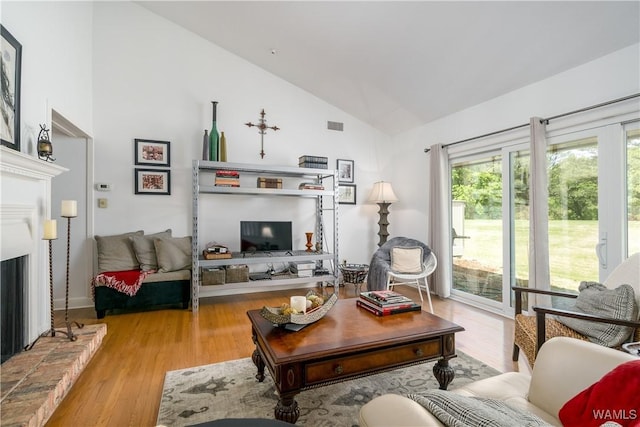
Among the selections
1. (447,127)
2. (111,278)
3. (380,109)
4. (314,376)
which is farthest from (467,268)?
(111,278)

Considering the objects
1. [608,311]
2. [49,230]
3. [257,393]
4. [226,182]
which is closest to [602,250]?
[608,311]

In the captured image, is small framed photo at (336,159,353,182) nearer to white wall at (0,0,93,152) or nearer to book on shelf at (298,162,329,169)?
book on shelf at (298,162,329,169)

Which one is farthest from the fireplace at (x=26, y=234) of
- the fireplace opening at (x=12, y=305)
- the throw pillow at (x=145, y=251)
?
the throw pillow at (x=145, y=251)

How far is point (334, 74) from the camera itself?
13.2ft

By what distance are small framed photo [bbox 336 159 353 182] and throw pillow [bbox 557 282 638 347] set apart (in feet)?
11.2

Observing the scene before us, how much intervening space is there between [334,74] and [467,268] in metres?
3.05

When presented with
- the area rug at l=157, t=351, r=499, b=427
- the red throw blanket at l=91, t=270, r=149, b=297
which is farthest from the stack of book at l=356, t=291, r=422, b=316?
the red throw blanket at l=91, t=270, r=149, b=297

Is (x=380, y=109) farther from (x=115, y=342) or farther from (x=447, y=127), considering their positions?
(x=115, y=342)

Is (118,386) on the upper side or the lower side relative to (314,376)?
lower

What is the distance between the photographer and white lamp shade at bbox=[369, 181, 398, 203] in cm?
463

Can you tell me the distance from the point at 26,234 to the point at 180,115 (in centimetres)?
230

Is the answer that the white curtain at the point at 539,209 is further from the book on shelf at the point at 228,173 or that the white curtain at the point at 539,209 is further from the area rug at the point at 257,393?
the book on shelf at the point at 228,173

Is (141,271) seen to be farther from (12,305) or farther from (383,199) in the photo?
(383,199)
